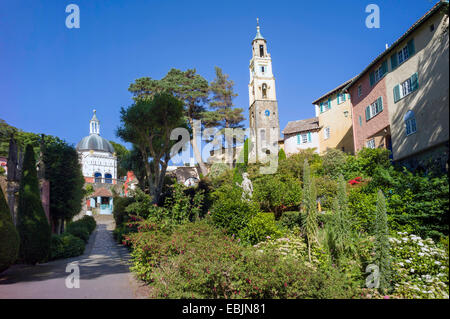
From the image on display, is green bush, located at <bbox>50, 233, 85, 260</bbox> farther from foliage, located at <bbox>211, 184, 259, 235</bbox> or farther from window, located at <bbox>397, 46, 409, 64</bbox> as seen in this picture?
window, located at <bbox>397, 46, 409, 64</bbox>

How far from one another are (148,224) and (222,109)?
3181 cm

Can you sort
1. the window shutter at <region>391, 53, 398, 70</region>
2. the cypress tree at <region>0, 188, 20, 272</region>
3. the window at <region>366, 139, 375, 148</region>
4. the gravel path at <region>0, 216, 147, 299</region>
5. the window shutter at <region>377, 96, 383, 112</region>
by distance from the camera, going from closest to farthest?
the gravel path at <region>0, 216, 147, 299</region>
the cypress tree at <region>0, 188, 20, 272</region>
the window shutter at <region>391, 53, 398, 70</region>
the window shutter at <region>377, 96, 383, 112</region>
the window at <region>366, 139, 375, 148</region>

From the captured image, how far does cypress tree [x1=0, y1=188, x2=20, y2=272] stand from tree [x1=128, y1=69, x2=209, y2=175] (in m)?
26.6

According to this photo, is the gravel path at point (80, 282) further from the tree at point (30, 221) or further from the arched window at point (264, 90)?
the arched window at point (264, 90)

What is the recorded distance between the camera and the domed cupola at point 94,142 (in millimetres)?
65812

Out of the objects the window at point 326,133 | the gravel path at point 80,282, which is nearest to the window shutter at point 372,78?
the window at point 326,133

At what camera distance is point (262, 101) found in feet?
144

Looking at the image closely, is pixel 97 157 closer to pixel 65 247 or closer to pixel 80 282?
pixel 65 247

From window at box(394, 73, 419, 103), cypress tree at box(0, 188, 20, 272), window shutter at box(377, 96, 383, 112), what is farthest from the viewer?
window shutter at box(377, 96, 383, 112)

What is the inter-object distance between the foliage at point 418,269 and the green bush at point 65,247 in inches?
575

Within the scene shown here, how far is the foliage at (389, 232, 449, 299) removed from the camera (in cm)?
627

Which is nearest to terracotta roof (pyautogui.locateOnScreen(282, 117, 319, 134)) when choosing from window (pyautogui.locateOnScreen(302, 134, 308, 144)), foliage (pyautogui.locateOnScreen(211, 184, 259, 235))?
window (pyautogui.locateOnScreen(302, 134, 308, 144))
